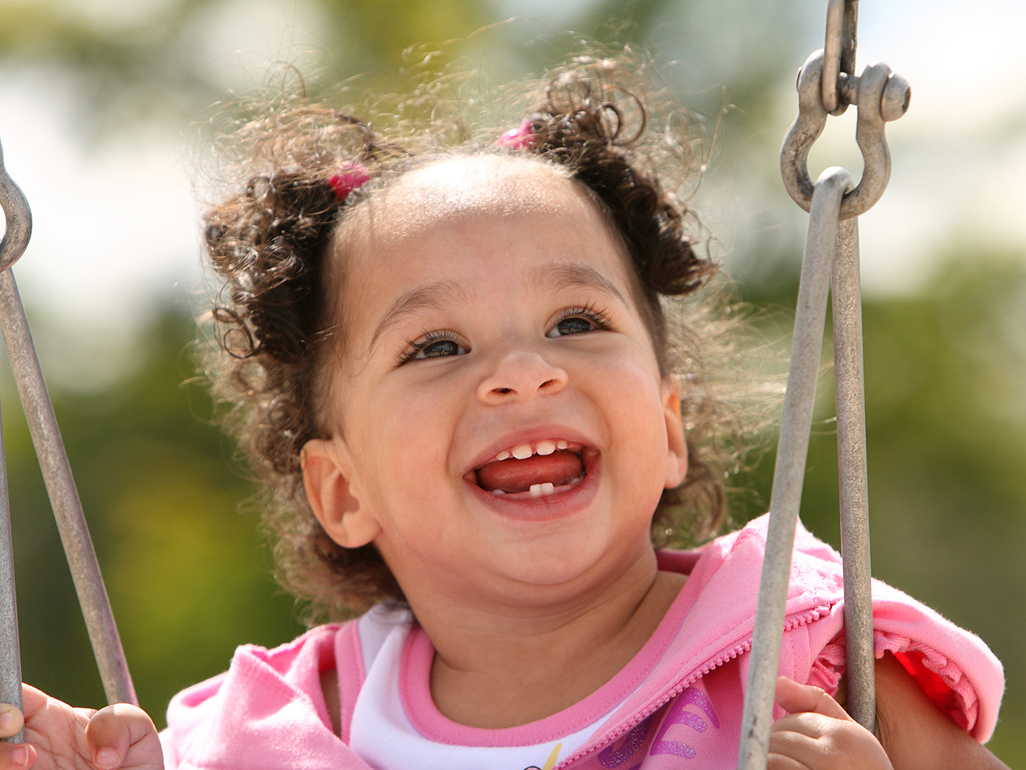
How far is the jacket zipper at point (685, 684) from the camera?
1.19 m

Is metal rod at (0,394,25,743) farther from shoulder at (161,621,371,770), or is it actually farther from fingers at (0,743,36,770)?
shoulder at (161,621,371,770)

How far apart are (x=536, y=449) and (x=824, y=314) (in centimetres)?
55

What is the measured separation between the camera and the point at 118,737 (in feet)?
3.92

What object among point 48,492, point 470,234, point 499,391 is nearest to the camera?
point 48,492

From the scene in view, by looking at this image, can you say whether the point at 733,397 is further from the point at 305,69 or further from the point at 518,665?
the point at 305,69

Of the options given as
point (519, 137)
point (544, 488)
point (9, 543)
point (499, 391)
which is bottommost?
point (9, 543)

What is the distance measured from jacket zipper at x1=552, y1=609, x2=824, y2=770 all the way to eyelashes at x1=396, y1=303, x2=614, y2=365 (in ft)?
1.52

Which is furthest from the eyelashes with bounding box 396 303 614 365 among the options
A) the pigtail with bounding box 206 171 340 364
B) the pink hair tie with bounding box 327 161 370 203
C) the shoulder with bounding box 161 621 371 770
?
the shoulder with bounding box 161 621 371 770

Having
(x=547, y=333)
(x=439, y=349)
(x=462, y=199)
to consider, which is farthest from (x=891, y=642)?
(x=462, y=199)

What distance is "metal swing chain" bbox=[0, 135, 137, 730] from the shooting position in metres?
0.99

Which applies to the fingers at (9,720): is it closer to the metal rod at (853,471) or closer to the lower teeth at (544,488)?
the lower teeth at (544,488)

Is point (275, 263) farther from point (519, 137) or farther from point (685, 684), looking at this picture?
point (685, 684)

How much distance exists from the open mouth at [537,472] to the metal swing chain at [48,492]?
481 millimetres

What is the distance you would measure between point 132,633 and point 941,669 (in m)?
5.19
